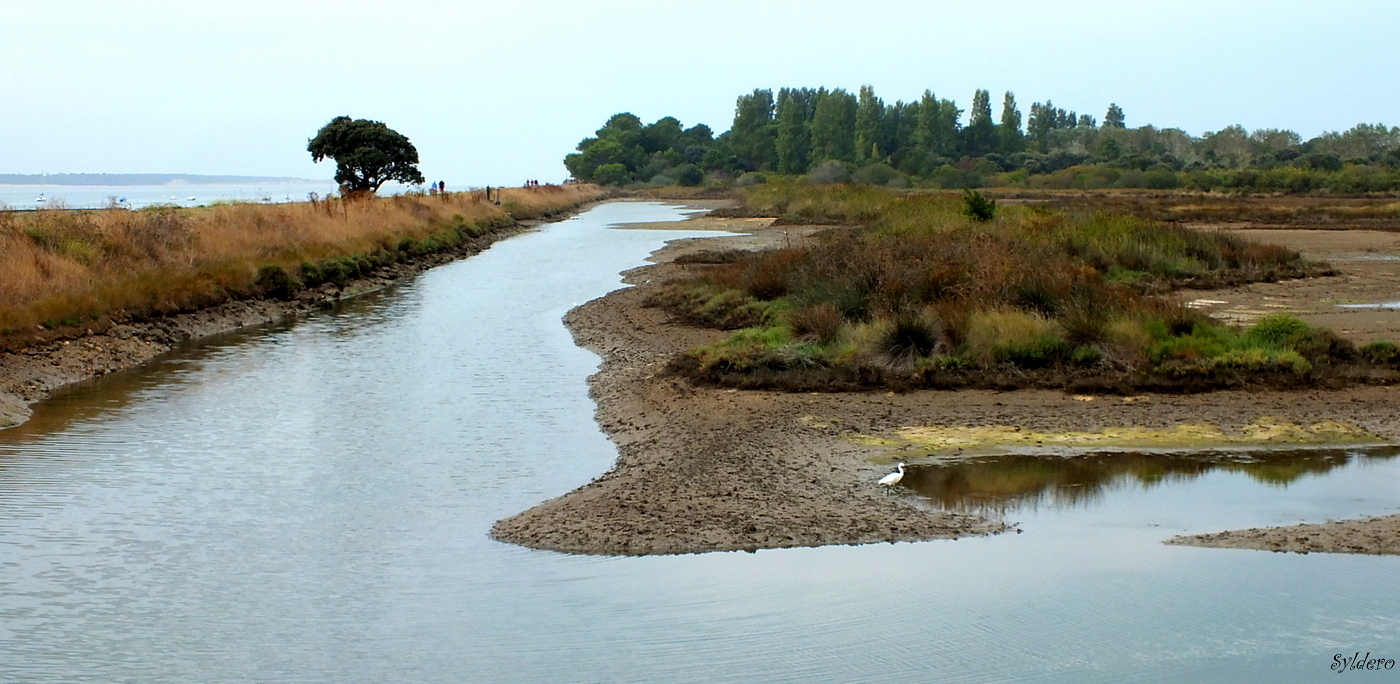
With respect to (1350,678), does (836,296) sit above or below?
above

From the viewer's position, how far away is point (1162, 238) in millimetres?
31719

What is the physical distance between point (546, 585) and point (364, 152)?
167 ft

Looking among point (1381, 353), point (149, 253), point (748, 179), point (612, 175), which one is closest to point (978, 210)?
point (1381, 353)

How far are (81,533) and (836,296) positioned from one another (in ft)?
36.7

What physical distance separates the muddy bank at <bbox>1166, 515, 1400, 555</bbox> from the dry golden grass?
53.7 feet

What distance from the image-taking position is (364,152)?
57438 millimetres

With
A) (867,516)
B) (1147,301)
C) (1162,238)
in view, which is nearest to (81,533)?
(867,516)

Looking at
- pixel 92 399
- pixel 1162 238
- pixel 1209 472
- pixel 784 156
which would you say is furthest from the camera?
pixel 784 156

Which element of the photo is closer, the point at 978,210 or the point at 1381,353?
the point at 1381,353

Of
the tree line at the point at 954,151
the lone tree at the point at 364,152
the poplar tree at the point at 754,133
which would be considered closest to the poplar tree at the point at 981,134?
the tree line at the point at 954,151

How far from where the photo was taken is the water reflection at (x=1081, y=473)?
1136 cm

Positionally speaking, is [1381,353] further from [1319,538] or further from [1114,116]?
[1114,116]

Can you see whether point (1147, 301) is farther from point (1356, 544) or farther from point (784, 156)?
A: point (784, 156)

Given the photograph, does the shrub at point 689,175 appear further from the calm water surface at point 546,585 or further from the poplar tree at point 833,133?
the calm water surface at point 546,585
